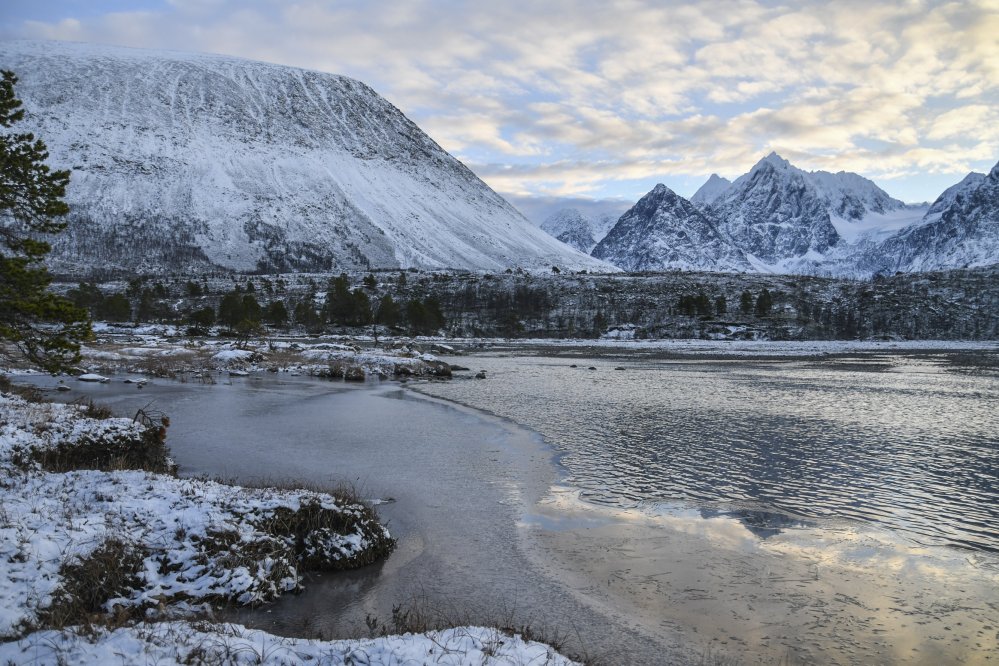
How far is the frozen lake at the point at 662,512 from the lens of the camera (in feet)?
32.2

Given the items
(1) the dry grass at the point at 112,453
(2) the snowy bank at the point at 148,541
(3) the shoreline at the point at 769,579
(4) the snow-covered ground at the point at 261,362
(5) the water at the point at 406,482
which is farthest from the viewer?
(4) the snow-covered ground at the point at 261,362

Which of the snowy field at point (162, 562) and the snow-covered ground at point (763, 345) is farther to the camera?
the snow-covered ground at point (763, 345)

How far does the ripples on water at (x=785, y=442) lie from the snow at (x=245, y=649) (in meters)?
9.27

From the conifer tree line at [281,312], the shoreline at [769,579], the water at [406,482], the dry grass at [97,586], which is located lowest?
the water at [406,482]

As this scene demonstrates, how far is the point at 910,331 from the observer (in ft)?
418

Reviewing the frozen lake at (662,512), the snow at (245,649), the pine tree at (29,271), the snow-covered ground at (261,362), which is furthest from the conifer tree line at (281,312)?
the snow at (245,649)

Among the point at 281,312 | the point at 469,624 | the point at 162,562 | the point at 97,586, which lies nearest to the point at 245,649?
the point at 469,624

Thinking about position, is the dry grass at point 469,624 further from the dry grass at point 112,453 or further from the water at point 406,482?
the dry grass at point 112,453

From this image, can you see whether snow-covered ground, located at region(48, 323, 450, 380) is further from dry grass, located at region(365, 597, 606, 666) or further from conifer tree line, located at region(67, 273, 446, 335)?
conifer tree line, located at region(67, 273, 446, 335)

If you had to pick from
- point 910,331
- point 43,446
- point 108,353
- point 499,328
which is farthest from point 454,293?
point 43,446

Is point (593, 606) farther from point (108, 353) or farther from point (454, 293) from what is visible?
point (454, 293)

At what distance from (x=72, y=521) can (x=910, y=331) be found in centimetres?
14802

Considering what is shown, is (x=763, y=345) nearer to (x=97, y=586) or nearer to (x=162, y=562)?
(x=162, y=562)

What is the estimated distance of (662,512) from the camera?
1527cm
